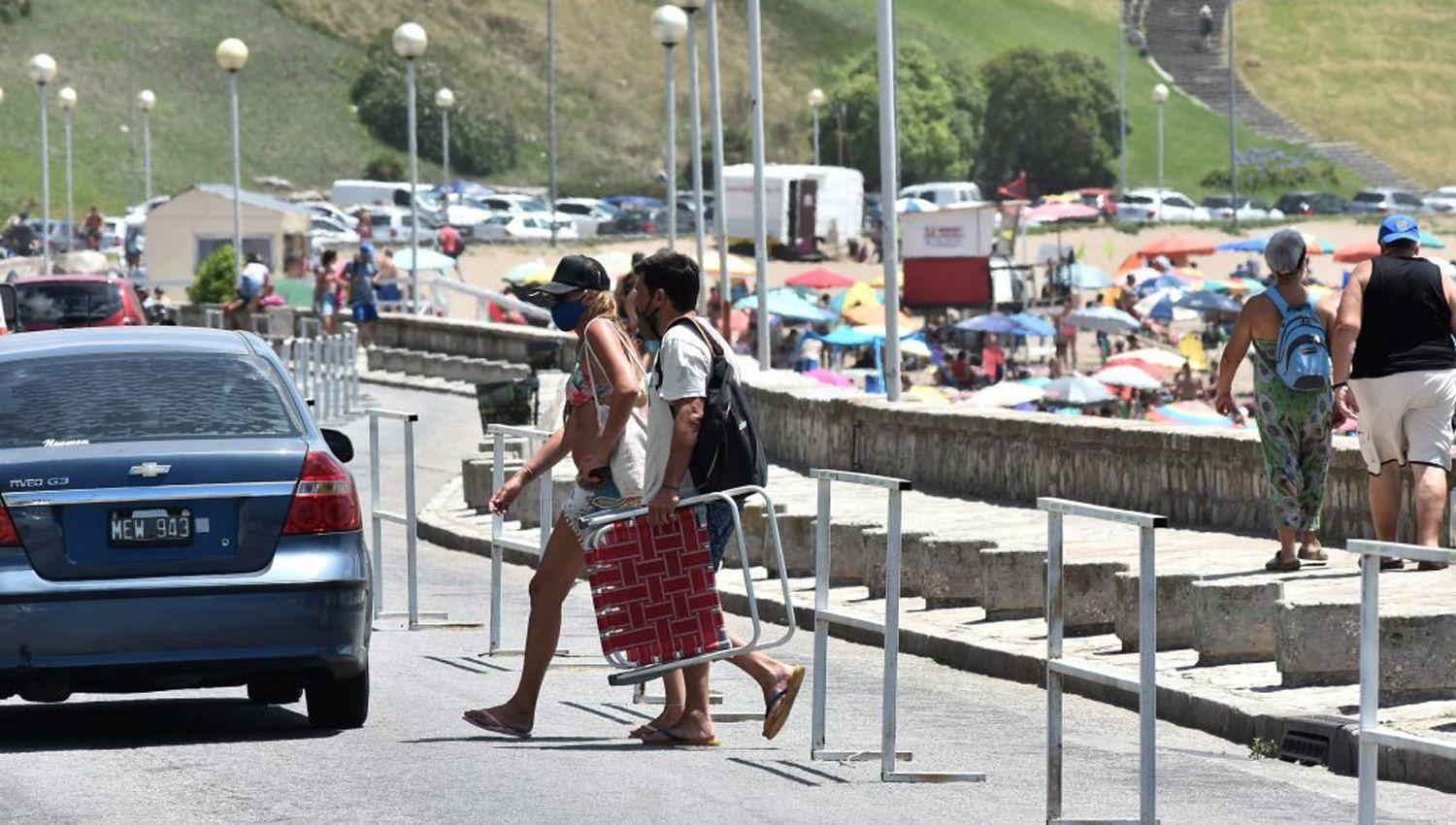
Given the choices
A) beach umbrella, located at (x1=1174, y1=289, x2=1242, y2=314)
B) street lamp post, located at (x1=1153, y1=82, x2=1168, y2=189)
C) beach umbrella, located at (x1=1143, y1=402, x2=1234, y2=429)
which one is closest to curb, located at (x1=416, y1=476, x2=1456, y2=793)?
beach umbrella, located at (x1=1143, y1=402, x2=1234, y2=429)

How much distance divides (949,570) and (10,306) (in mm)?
15425

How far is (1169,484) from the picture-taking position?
1582 centimetres

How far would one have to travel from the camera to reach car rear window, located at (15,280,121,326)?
28891 mm

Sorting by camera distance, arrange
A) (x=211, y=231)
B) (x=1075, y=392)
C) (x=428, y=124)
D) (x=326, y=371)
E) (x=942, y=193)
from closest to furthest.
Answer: (x=326, y=371) < (x=1075, y=392) < (x=211, y=231) < (x=942, y=193) < (x=428, y=124)

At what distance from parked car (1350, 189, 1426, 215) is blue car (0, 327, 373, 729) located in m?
90.5

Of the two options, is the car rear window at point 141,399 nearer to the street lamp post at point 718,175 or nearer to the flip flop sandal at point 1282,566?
the flip flop sandal at point 1282,566

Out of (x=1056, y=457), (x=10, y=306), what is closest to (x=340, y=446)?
(x=1056, y=457)

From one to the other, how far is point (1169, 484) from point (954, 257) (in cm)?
3931

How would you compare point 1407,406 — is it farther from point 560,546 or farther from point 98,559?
point 98,559

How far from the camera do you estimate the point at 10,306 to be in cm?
2706

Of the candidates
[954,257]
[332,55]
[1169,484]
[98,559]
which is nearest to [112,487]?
[98,559]

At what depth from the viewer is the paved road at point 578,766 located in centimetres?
827

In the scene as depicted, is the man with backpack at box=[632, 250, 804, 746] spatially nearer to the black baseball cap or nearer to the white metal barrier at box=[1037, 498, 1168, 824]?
the black baseball cap

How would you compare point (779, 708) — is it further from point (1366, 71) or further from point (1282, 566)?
point (1366, 71)
